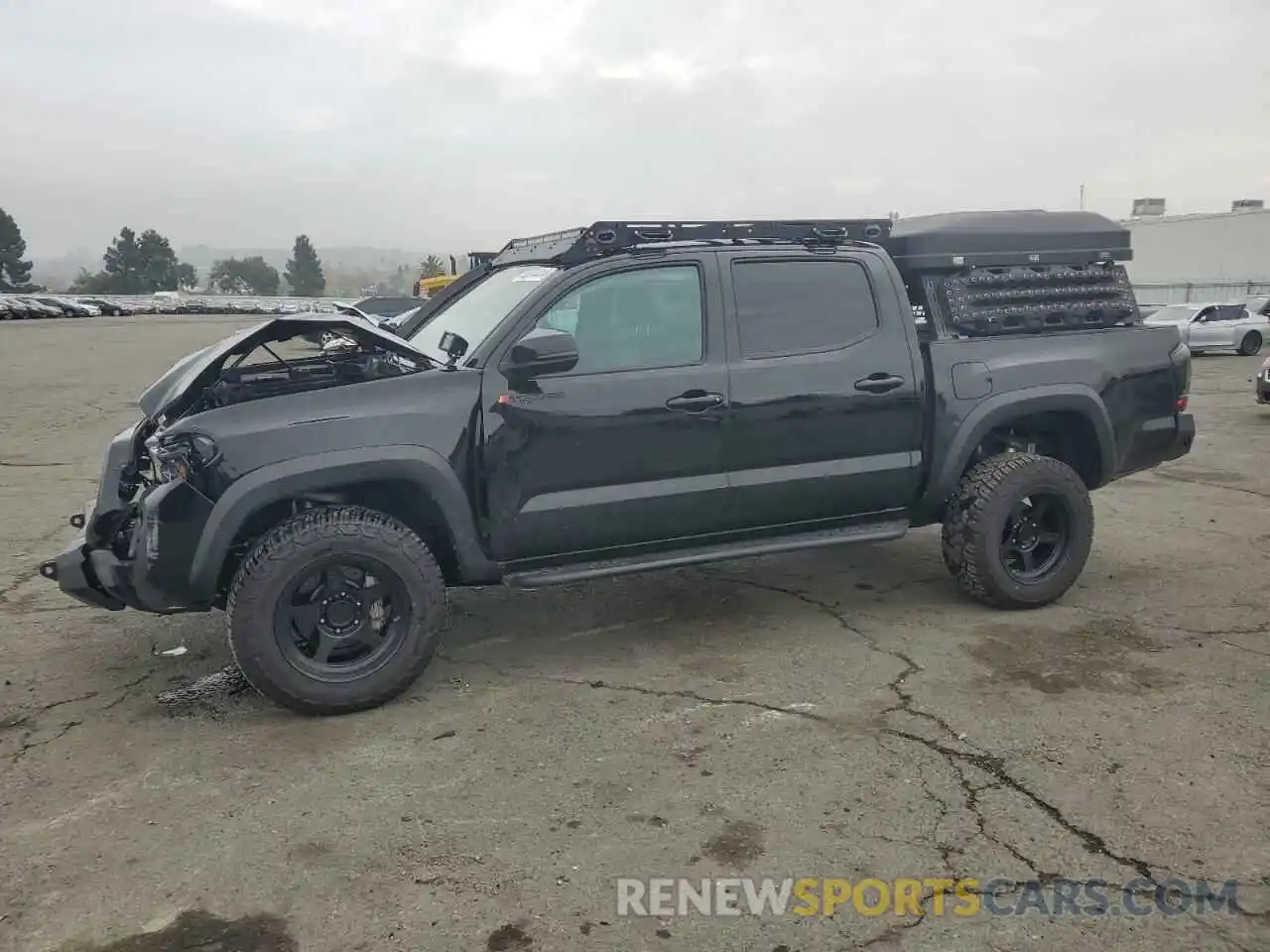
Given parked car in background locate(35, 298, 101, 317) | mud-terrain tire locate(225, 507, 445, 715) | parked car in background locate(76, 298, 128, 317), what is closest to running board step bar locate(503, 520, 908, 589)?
mud-terrain tire locate(225, 507, 445, 715)

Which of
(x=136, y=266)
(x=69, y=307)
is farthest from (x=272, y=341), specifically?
(x=136, y=266)

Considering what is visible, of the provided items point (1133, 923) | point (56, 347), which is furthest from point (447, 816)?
point (56, 347)

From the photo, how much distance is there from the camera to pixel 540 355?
163 inches

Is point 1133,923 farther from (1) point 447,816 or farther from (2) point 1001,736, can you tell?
(1) point 447,816

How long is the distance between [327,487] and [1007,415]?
3.36 m

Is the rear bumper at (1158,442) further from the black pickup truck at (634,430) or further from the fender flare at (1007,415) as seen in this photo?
the fender flare at (1007,415)

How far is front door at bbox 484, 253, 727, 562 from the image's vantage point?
4.27 meters

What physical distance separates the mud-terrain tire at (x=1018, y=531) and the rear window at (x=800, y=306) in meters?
1.04

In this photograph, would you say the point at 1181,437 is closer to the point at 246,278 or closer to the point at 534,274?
the point at 534,274

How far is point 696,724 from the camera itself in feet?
12.9

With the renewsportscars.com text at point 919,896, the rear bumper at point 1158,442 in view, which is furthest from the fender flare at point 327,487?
the rear bumper at point 1158,442

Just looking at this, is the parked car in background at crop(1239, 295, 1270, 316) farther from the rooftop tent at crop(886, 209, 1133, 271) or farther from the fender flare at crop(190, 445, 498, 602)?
the fender flare at crop(190, 445, 498, 602)

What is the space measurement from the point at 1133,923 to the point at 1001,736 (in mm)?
1125

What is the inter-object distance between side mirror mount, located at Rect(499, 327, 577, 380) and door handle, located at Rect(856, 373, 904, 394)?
1479 mm
